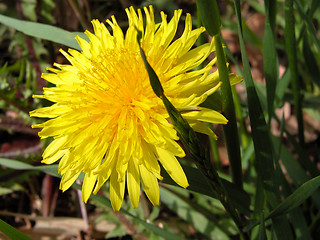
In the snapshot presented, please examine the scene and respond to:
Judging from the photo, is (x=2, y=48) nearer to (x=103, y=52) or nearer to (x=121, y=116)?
(x=103, y=52)

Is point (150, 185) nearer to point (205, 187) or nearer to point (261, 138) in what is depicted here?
point (205, 187)

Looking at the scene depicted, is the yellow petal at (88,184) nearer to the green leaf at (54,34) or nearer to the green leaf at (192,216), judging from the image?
the green leaf at (54,34)

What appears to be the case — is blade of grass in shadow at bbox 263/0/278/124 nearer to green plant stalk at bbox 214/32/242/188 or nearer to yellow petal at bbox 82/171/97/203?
green plant stalk at bbox 214/32/242/188

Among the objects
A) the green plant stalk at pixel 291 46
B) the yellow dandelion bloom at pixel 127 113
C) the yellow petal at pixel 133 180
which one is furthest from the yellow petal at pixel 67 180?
the green plant stalk at pixel 291 46

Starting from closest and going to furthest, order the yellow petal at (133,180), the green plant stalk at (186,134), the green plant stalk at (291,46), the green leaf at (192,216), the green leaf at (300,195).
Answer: the green plant stalk at (186,134) → the green leaf at (300,195) → the yellow petal at (133,180) → the green plant stalk at (291,46) → the green leaf at (192,216)

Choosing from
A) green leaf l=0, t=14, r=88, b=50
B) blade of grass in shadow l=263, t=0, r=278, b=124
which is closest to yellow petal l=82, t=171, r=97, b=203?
green leaf l=0, t=14, r=88, b=50

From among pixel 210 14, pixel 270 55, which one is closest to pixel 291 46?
pixel 270 55

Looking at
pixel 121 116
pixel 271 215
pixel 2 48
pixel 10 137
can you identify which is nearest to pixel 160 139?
pixel 121 116
